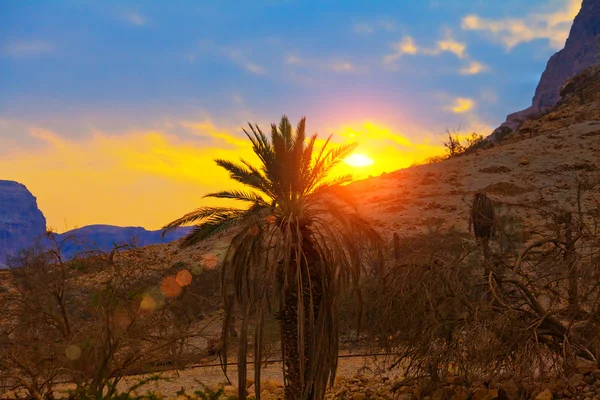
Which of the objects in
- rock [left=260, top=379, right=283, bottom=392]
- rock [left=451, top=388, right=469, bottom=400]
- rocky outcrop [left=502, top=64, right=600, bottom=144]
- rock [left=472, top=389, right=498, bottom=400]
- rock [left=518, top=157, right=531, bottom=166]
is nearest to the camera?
rock [left=472, top=389, right=498, bottom=400]

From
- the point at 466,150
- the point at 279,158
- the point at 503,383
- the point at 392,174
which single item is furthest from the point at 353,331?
the point at 466,150

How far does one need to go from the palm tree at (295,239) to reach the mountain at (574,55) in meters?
138

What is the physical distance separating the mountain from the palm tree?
138057 millimetres

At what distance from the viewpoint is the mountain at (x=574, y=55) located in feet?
463

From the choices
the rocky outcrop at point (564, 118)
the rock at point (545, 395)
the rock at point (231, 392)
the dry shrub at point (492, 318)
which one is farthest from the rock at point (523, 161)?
the rock at point (545, 395)

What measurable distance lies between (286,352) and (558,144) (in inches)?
1990

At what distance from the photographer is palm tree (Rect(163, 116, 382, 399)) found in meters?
12.6

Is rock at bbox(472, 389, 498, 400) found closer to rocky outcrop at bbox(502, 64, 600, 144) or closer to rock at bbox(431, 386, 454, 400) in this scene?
rock at bbox(431, 386, 454, 400)

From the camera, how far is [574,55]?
149000 mm

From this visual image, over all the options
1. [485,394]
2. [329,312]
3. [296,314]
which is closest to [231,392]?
[296,314]

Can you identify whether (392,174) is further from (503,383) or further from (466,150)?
(503,383)

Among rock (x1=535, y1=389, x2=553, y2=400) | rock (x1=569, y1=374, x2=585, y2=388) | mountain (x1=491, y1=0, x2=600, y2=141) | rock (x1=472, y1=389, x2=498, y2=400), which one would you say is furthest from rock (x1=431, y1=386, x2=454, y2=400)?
mountain (x1=491, y1=0, x2=600, y2=141)

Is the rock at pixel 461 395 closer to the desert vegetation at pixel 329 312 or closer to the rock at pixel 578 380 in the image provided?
the desert vegetation at pixel 329 312

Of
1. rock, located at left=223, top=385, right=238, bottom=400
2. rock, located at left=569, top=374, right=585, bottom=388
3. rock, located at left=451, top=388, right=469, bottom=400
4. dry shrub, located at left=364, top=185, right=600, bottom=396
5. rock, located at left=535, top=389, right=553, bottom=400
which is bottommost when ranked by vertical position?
rock, located at left=223, top=385, right=238, bottom=400
